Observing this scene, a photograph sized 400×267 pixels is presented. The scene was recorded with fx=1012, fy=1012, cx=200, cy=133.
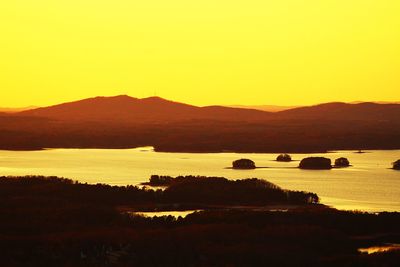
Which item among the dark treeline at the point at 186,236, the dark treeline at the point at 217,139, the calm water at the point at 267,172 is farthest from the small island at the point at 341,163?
the dark treeline at the point at 186,236

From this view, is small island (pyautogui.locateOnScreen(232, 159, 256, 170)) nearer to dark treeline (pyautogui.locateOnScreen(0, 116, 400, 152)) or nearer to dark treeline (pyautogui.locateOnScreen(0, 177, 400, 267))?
dark treeline (pyautogui.locateOnScreen(0, 177, 400, 267))

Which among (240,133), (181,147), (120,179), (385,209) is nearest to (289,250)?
(385,209)

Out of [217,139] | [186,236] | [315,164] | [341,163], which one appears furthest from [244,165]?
[217,139]

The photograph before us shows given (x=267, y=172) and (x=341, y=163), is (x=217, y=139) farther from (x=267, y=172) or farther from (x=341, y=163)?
(x=267, y=172)

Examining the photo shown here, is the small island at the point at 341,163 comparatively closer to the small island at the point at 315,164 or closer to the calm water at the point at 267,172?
the calm water at the point at 267,172

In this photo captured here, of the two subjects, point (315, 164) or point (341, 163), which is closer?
point (315, 164)

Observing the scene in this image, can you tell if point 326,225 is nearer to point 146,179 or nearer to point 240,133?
point 146,179
